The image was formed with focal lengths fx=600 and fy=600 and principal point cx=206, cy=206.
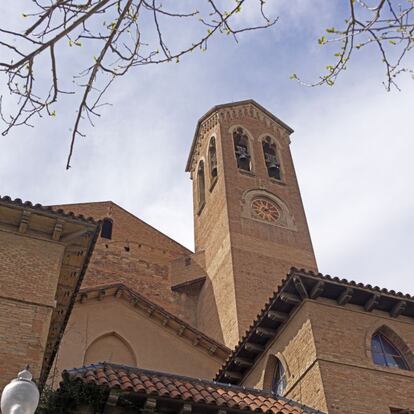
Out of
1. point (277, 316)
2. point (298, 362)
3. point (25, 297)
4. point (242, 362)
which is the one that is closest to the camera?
point (25, 297)

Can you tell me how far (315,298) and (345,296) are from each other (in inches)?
22.3

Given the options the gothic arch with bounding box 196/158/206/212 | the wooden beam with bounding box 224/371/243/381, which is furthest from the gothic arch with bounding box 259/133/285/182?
the wooden beam with bounding box 224/371/243/381

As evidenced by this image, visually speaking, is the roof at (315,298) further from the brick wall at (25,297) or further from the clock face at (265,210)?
the clock face at (265,210)

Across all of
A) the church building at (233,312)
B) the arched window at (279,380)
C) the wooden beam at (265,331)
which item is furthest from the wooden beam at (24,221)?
the arched window at (279,380)

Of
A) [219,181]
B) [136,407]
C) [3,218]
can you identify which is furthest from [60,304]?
[219,181]

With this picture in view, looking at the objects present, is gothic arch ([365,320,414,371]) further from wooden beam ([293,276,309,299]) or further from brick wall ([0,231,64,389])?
brick wall ([0,231,64,389])

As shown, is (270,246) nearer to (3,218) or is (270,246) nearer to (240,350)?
(240,350)

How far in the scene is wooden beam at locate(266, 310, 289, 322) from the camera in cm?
1175

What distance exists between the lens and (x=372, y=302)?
11.4 m

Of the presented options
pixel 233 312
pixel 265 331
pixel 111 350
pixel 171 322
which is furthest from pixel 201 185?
pixel 265 331

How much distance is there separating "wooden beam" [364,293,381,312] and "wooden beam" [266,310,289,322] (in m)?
1.55

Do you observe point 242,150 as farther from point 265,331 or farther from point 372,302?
point 372,302

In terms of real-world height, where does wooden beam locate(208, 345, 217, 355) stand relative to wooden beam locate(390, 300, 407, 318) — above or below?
above

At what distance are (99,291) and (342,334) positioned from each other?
22.8ft
